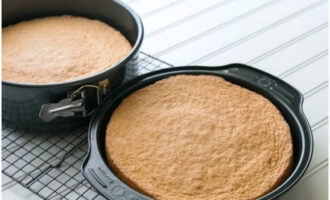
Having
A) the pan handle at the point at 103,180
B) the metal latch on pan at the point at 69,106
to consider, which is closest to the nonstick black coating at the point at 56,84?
the metal latch on pan at the point at 69,106

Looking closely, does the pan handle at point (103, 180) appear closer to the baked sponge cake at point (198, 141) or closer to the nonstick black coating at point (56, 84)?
the baked sponge cake at point (198, 141)

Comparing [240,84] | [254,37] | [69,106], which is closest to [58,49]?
[69,106]

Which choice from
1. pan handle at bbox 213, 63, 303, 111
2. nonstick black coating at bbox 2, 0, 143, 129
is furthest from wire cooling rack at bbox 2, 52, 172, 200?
pan handle at bbox 213, 63, 303, 111

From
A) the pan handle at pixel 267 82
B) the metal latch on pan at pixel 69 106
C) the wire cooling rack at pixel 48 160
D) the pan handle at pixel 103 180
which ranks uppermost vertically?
the pan handle at pixel 267 82

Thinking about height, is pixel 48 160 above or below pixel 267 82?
below

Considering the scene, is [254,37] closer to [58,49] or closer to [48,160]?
[58,49]

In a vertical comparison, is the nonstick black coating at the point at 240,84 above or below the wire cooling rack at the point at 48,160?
above

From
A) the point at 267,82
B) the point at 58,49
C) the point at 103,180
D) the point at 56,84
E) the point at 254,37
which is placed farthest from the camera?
the point at 254,37

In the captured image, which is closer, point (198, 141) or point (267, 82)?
point (198, 141)

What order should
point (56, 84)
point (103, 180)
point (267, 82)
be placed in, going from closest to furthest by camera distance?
point (103, 180)
point (56, 84)
point (267, 82)
